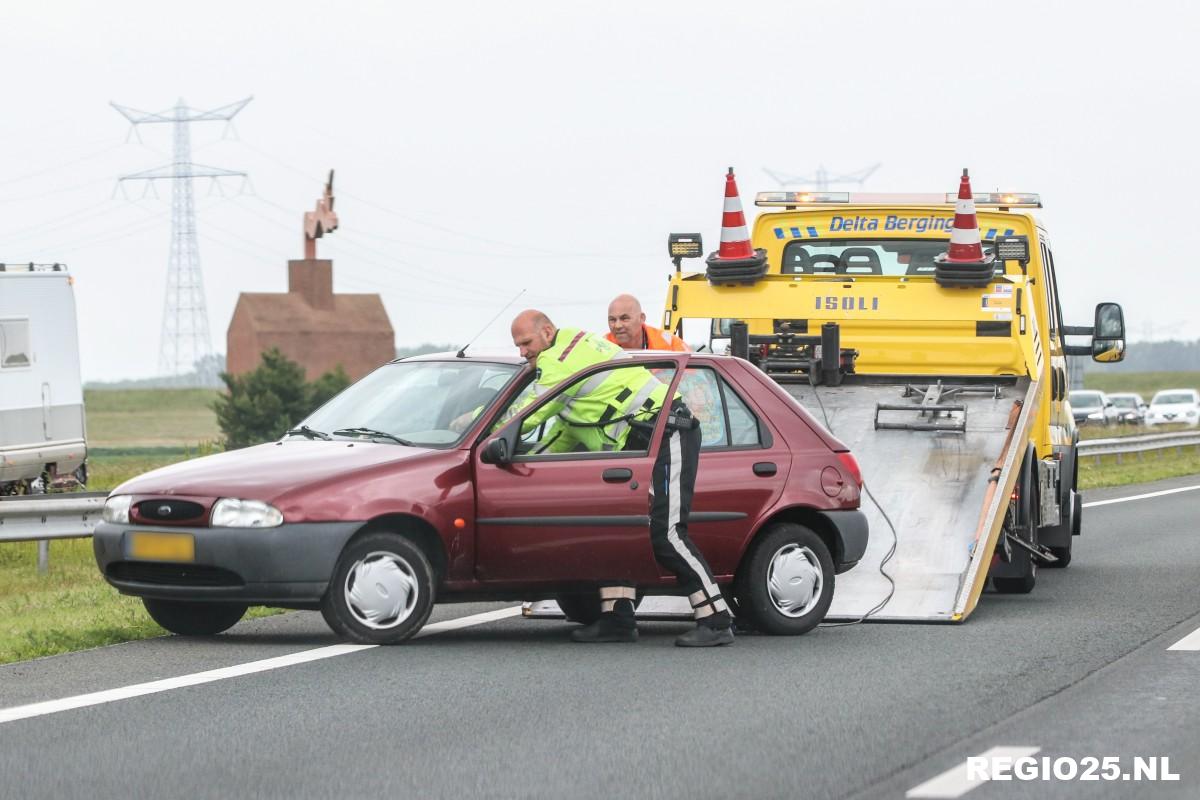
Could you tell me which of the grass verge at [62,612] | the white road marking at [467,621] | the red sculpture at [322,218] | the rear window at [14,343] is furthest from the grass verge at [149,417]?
the white road marking at [467,621]

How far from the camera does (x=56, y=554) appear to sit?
17359 mm

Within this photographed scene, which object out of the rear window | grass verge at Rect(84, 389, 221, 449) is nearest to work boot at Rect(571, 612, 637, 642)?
the rear window

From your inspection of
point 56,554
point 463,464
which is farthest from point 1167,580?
point 56,554

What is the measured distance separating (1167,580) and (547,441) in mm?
5625

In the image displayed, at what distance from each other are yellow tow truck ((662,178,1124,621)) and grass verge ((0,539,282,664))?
12.2 ft

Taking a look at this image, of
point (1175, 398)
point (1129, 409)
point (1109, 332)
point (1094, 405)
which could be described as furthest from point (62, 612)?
point (1129, 409)

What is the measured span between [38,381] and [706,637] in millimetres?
18412

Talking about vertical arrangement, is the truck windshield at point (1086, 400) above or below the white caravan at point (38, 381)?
below

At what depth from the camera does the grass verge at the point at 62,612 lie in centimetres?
1032

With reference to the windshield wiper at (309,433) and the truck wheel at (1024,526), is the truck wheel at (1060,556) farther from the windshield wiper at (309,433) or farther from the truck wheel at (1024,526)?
the windshield wiper at (309,433)

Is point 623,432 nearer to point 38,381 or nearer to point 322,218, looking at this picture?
point 38,381

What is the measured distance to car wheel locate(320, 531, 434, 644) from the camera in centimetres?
955

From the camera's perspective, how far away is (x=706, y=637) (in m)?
10.0

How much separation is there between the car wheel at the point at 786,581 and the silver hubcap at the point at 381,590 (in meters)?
1.82
